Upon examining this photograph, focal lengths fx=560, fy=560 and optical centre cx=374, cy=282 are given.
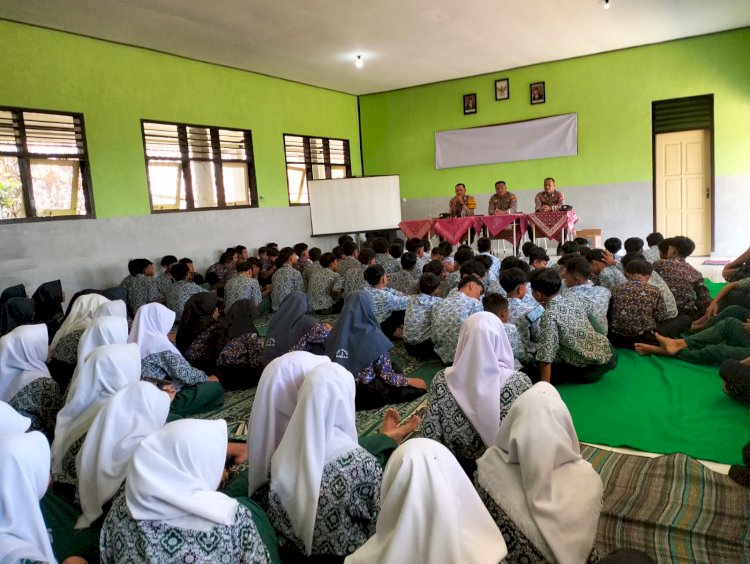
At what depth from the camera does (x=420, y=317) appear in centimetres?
397

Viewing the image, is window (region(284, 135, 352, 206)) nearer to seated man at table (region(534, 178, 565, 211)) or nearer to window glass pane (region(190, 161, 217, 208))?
window glass pane (region(190, 161, 217, 208))

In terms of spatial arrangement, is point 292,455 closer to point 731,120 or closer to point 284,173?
point 284,173

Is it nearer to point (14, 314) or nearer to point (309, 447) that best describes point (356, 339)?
point (309, 447)

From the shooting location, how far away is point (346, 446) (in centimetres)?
173

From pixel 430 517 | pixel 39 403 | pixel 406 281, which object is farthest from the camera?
pixel 406 281

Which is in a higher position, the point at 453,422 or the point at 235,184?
the point at 235,184

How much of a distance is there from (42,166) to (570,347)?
19.2 feet

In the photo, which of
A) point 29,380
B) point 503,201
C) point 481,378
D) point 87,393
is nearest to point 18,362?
point 29,380

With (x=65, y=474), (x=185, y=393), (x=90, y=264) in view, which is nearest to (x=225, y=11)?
(x=90, y=264)

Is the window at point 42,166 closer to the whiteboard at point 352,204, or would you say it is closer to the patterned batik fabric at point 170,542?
the whiteboard at point 352,204

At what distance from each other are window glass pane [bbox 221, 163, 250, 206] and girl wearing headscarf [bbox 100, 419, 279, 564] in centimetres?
734

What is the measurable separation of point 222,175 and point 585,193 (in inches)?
228

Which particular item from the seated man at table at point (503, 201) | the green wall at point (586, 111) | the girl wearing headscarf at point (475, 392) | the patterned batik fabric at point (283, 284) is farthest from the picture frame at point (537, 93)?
the girl wearing headscarf at point (475, 392)

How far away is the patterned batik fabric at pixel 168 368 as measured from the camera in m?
3.23
